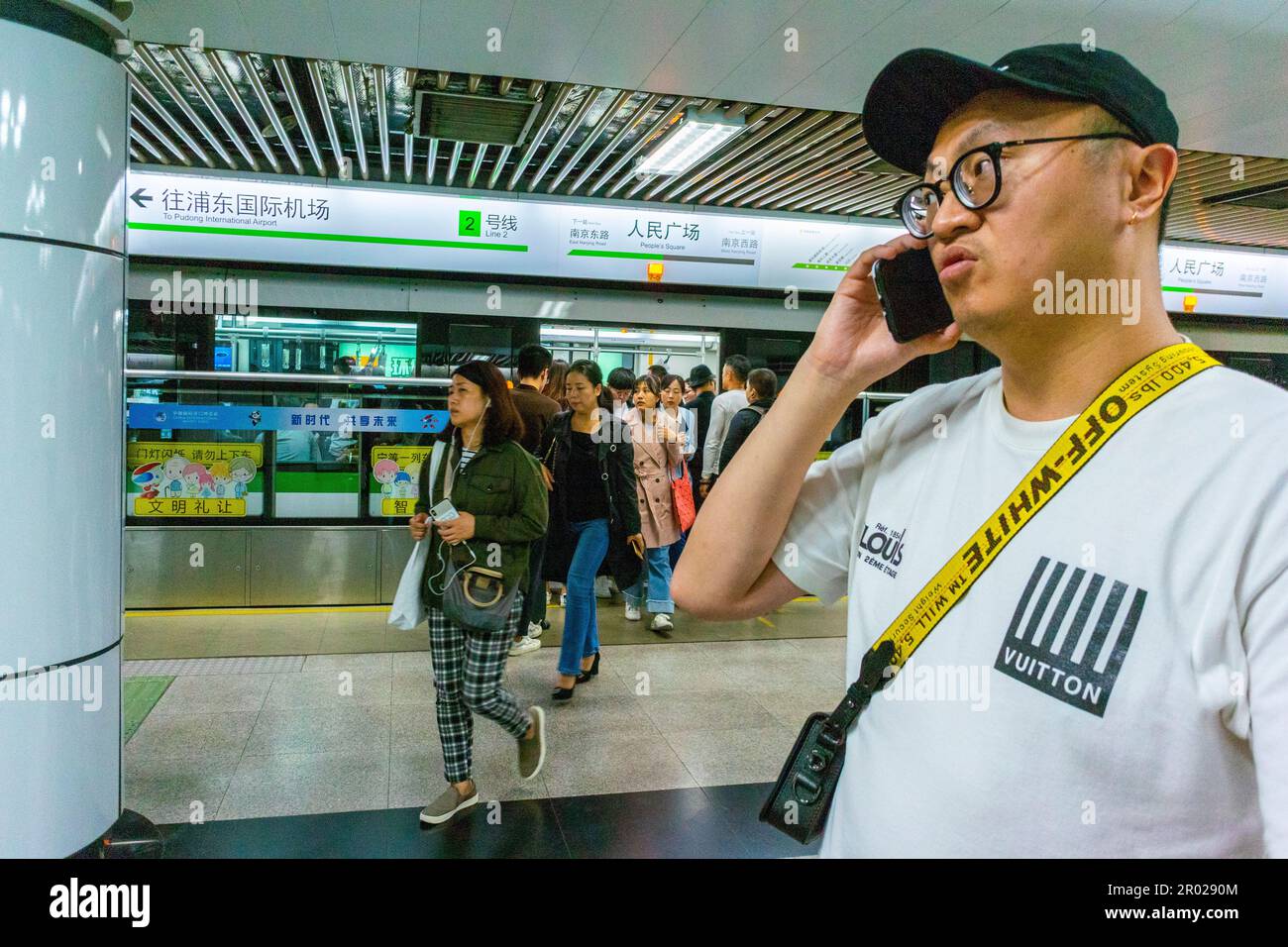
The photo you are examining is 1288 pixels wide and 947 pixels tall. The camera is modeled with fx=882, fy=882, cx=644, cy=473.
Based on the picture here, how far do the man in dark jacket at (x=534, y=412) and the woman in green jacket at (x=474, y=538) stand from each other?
1326 mm

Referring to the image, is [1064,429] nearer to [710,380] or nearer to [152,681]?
[152,681]

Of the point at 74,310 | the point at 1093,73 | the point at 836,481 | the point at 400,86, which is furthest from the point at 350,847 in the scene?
the point at 400,86

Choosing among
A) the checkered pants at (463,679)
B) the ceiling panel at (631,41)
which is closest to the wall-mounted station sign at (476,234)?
the ceiling panel at (631,41)

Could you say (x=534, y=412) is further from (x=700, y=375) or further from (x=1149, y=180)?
(x=1149, y=180)

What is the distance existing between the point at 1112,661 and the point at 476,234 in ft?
24.4

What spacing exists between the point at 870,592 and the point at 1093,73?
0.65 meters

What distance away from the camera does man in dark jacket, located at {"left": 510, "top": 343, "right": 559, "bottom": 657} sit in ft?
18.8

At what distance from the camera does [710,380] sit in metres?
8.48

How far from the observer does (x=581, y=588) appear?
5297 millimetres

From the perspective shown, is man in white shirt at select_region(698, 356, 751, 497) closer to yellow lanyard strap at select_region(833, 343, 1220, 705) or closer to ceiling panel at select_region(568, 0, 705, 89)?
ceiling panel at select_region(568, 0, 705, 89)

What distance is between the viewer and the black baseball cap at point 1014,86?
3.12ft

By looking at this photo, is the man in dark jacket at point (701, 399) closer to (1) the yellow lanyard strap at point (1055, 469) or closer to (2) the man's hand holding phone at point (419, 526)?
(2) the man's hand holding phone at point (419, 526)
